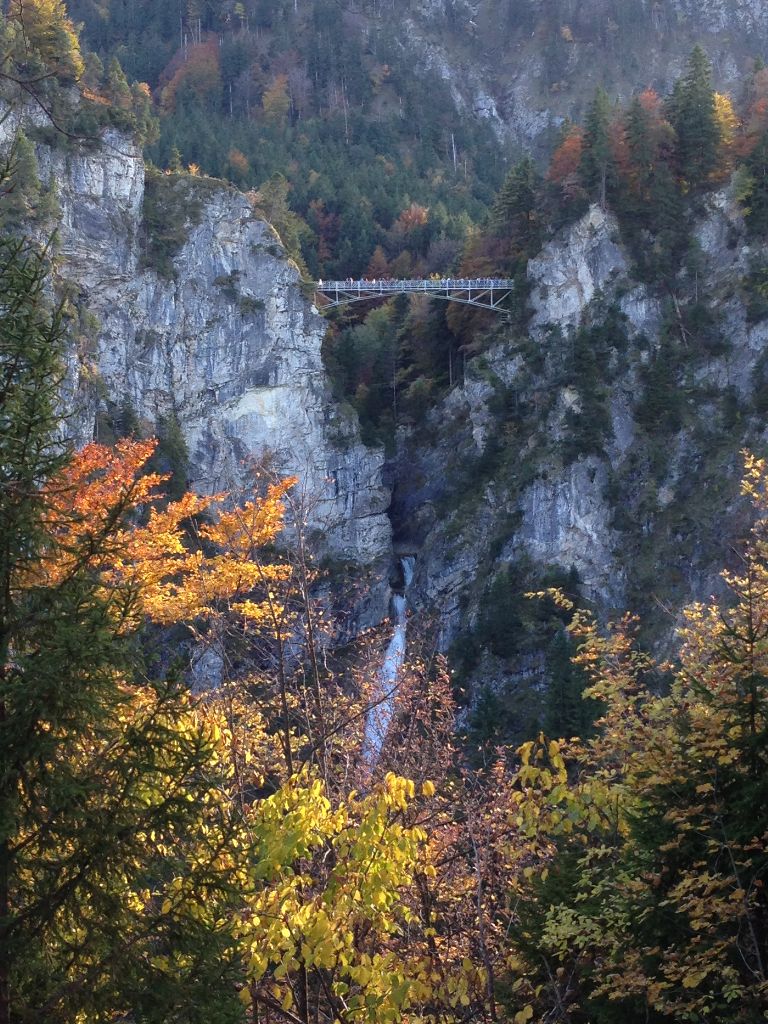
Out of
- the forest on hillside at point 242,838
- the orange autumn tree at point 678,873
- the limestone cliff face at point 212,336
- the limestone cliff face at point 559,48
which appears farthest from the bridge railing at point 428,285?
the limestone cliff face at point 559,48

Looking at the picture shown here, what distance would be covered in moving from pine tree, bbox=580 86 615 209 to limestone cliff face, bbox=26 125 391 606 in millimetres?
12501

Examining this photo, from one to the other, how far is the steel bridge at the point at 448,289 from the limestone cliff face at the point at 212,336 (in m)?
3.22

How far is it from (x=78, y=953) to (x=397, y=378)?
41.0 m

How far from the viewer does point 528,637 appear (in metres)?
33.3

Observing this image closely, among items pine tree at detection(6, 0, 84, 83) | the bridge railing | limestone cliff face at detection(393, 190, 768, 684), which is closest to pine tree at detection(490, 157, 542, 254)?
limestone cliff face at detection(393, 190, 768, 684)

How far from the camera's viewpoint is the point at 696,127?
130ft

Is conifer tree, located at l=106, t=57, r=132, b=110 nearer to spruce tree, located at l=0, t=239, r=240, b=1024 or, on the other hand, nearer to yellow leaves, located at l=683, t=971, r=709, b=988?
spruce tree, located at l=0, t=239, r=240, b=1024

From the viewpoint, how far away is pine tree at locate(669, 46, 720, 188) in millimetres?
39594

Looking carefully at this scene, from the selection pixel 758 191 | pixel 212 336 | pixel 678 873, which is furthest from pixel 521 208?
pixel 678 873

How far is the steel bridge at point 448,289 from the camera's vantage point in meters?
41.0

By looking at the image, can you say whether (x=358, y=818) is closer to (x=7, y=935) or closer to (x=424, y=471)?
(x=7, y=935)

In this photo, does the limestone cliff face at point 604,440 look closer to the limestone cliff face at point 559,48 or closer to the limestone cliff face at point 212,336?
the limestone cliff face at point 212,336

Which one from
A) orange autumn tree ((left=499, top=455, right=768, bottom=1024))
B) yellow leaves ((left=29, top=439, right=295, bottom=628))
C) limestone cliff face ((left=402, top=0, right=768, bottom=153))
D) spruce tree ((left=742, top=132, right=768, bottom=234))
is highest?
limestone cliff face ((left=402, top=0, right=768, bottom=153))

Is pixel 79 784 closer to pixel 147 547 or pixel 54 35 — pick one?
pixel 147 547
